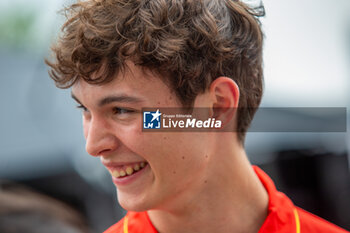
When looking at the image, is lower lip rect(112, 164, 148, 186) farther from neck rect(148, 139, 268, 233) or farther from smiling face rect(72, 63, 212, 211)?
neck rect(148, 139, 268, 233)

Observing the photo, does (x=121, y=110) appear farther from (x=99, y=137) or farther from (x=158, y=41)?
(x=158, y=41)

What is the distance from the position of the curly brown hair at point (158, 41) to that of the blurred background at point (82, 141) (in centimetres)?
132

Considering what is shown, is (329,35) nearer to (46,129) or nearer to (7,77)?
(46,129)

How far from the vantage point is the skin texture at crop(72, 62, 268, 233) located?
161 cm

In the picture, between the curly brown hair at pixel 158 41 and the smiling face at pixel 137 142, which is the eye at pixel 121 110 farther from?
the curly brown hair at pixel 158 41

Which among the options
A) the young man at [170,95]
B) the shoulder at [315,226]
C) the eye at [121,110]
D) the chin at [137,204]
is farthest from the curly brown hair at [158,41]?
the shoulder at [315,226]

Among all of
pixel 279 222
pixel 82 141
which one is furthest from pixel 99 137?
pixel 82 141

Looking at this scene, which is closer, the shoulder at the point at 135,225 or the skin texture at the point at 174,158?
the skin texture at the point at 174,158

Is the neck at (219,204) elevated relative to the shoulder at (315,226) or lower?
elevated

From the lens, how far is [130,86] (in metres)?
1.58

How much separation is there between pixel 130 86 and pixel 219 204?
2.28 ft

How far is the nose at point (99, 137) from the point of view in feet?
5.32

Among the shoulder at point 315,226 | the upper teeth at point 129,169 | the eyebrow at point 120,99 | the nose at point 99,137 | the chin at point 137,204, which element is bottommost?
the shoulder at point 315,226

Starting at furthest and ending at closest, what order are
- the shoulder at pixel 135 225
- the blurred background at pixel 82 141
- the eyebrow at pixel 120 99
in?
1. the blurred background at pixel 82 141
2. the shoulder at pixel 135 225
3. the eyebrow at pixel 120 99
